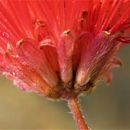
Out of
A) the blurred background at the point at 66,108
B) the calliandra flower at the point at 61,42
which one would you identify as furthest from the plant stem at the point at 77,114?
the blurred background at the point at 66,108

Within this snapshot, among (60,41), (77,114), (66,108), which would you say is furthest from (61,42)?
(66,108)

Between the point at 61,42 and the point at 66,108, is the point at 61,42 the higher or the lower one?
the lower one

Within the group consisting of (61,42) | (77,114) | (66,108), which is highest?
(66,108)

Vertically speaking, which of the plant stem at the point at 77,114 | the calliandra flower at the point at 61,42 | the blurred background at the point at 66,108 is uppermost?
the blurred background at the point at 66,108

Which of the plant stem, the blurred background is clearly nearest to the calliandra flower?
the plant stem

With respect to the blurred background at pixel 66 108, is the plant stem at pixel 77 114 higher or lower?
lower

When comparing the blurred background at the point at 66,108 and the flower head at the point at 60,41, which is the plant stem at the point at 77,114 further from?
the blurred background at the point at 66,108

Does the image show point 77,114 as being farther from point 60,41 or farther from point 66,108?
point 66,108

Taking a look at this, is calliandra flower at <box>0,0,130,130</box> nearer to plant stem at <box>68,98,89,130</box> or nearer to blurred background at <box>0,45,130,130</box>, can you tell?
plant stem at <box>68,98,89,130</box>
